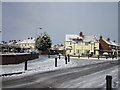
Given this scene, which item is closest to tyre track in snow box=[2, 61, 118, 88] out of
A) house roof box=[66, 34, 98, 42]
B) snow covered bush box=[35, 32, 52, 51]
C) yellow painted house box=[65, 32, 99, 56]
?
snow covered bush box=[35, 32, 52, 51]

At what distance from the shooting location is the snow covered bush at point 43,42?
55.0 m

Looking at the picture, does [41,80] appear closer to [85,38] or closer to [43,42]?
[43,42]

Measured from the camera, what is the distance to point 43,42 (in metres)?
54.8

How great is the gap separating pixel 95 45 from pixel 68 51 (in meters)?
11.3

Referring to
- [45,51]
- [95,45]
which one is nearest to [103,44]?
[95,45]

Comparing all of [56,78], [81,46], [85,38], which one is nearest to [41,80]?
[56,78]

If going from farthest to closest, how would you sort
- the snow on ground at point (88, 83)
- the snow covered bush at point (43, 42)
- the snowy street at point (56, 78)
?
Answer: the snow covered bush at point (43, 42), the snowy street at point (56, 78), the snow on ground at point (88, 83)

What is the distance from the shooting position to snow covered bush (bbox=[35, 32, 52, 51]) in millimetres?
55037

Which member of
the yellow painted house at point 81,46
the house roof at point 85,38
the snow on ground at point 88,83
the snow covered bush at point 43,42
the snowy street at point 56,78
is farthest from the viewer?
the house roof at point 85,38

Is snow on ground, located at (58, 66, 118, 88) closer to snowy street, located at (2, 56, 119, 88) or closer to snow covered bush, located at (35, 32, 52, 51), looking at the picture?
snowy street, located at (2, 56, 119, 88)

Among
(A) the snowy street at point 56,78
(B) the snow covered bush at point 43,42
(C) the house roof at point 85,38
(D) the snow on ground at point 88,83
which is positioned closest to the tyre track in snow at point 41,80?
(A) the snowy street at point 56,78

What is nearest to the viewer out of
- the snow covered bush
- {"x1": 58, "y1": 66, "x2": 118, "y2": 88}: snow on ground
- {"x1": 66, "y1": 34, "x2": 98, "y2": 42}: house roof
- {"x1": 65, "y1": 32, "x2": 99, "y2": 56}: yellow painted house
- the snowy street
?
{"x1": 58, "y1": 66, "x2": 118, "y2": 88}: snow on ground

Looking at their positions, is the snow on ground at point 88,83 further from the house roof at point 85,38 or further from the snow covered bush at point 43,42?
the house roof at point 85,38

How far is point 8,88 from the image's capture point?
862 centimetres
